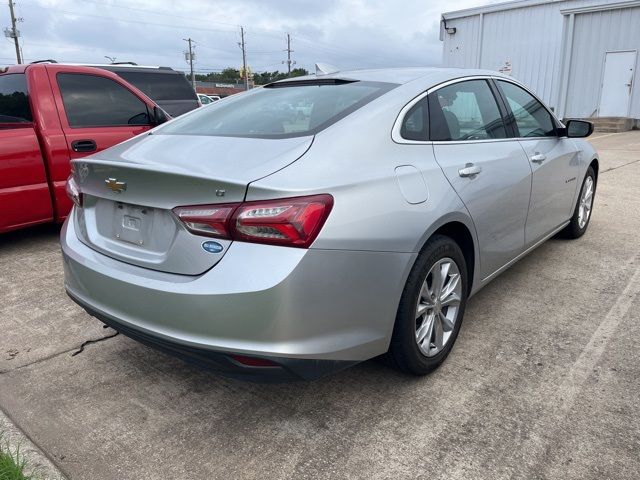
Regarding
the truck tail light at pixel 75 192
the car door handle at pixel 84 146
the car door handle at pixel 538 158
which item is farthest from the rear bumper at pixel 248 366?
the car door handle at pixel 84 146

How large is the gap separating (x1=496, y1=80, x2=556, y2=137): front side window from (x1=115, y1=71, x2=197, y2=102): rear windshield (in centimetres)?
625

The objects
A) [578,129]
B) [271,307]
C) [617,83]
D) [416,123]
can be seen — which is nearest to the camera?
[271,307]

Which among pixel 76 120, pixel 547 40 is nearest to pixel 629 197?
pixel 76 120

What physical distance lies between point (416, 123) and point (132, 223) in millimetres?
1437

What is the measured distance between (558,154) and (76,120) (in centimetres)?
420

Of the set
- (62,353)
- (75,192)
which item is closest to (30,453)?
(62,353)

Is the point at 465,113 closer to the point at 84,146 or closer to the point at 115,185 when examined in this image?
the point at 115,185

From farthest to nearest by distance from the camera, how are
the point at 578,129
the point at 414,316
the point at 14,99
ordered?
1. the point at 14,99
2. the point at 578,129
3. the point at 414,316

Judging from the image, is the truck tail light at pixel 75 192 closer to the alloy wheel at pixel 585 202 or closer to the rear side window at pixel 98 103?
the rear side window at pixel 98 103

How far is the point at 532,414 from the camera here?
7.94ft

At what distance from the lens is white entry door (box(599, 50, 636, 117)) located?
17734mm

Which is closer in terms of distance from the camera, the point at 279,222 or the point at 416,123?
the point at 279,222

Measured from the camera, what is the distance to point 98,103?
519cm

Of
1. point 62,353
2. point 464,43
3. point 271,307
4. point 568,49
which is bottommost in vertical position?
point 62,353
